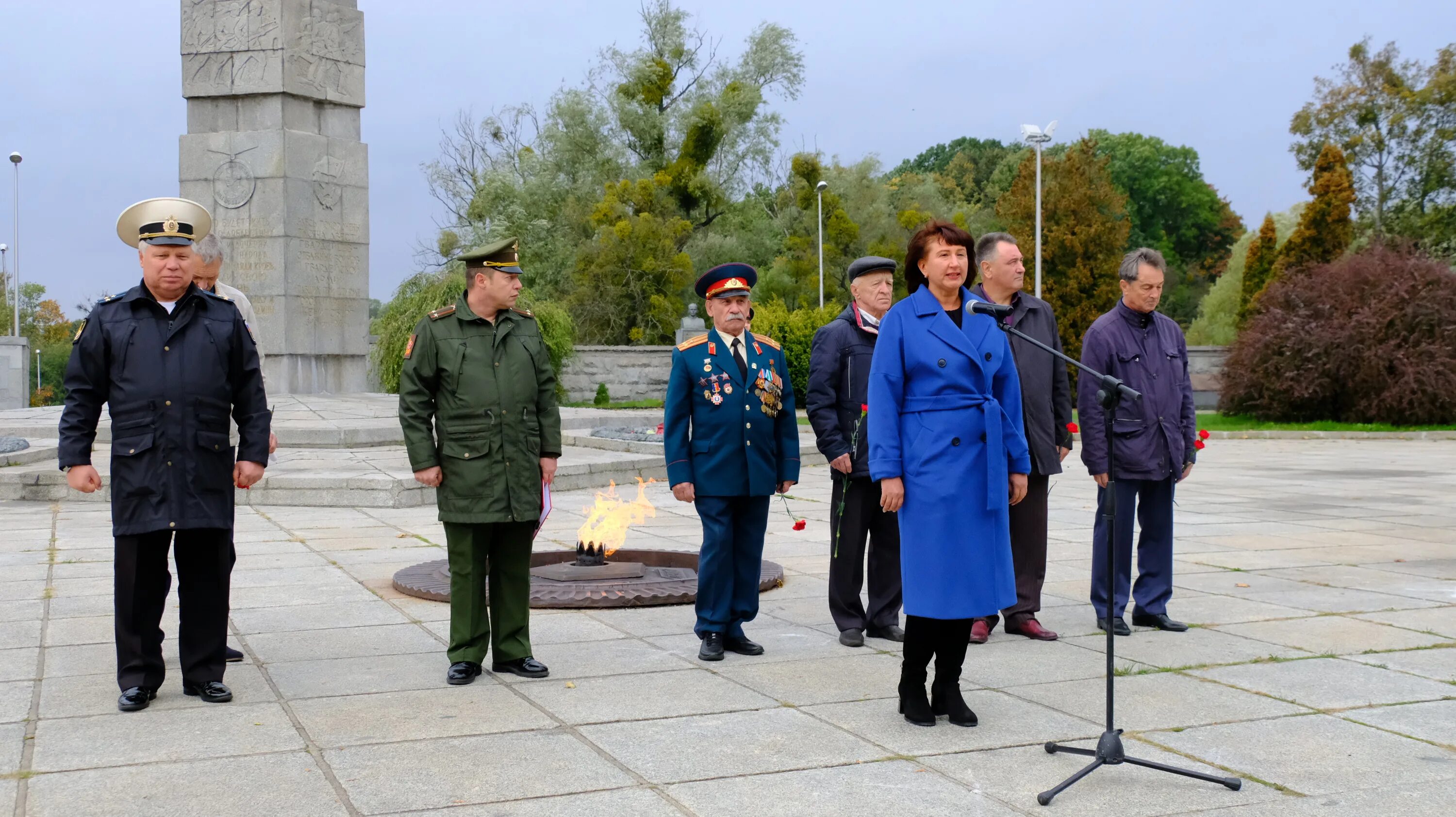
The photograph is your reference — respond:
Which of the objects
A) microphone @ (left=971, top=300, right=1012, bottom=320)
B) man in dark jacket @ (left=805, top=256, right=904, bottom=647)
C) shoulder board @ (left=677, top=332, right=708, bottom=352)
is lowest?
man in dark jacket @ (left=805, top=256, right=904, bottom=647)

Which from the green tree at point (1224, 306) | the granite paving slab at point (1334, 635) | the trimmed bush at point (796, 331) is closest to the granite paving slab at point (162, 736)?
the granite paving slab at point (1334, 635)

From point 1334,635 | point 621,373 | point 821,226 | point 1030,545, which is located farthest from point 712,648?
point 821,226

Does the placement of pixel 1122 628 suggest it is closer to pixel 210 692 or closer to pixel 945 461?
pixel 945 461

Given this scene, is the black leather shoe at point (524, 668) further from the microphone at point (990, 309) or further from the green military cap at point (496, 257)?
the microphone at point (990, 309)

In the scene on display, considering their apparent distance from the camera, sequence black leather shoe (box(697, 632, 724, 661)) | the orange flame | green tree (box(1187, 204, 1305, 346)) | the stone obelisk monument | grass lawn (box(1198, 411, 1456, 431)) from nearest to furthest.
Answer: black leather shoe (box(697, 632, 724, 661)), the orange flame, the stone obelisk monument, grass lawn (box(1198, 411, 1456, 431)), green tree (box(1187, 204, 1305, 346))

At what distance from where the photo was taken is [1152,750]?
4273 mm

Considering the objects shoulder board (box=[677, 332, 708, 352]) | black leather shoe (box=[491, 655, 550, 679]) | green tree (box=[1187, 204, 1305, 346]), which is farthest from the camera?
green tree (box=[1187, 204, 1305, 346])

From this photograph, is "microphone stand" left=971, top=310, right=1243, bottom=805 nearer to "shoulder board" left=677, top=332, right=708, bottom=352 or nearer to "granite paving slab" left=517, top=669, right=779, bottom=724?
"granite paving slab" left=517, top=669, right=779, bottom=724

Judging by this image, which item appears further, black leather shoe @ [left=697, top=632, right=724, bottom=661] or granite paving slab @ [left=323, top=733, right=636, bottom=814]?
black leather shoe @ [left=697, top=632, right=724, bottom=661]

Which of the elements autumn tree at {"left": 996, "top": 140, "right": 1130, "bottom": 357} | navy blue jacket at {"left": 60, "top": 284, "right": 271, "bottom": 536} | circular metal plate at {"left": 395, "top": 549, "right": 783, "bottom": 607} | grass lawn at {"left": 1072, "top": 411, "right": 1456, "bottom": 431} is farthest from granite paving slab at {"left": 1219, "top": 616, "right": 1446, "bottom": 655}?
autumn tree at {"left": 996, "top": 140, "right": 1130, "bottom": 357}

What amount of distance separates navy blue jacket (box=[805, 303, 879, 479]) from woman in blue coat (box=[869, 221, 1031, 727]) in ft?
4.80

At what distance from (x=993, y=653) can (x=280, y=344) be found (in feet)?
56.9

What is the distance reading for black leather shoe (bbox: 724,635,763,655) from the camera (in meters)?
5.81

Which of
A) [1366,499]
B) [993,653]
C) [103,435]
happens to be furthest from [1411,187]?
[993,653]
